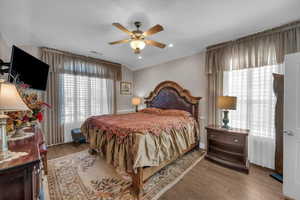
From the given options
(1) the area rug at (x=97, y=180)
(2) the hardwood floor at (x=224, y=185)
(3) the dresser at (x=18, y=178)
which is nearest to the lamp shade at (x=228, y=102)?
(2) the hardwood floor at (x=224, y=185)

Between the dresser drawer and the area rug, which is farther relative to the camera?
the dresser drawer

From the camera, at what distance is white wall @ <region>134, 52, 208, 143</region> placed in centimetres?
349

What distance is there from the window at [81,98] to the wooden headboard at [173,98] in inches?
69.2

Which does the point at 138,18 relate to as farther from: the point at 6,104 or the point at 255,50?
the point at 255,50

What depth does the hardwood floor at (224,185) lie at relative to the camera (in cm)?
181

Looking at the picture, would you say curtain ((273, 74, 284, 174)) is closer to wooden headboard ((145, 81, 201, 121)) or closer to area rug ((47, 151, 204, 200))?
area rug ((47, 151, 204, 200))

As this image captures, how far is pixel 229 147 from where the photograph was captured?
2.72 metres

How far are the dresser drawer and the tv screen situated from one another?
155 inches

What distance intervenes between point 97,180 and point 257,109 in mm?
3430

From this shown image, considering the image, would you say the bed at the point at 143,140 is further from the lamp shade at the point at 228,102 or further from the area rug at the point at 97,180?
the lamp shade at the point at 228,102

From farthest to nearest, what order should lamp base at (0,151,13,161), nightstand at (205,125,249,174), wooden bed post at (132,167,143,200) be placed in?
1. nightstand at (205,125,249,174)
2. wooden bed post at (132,167,143,200)
3. lamp base at (0,151,13,161)

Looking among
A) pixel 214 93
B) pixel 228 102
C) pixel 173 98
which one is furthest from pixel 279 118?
pixel 173 98

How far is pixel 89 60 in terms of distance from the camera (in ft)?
14.1

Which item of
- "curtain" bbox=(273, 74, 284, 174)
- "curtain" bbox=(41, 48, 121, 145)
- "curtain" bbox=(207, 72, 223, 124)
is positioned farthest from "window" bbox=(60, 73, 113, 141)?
"curtain" bbox=(273, 74, 284, 174)
